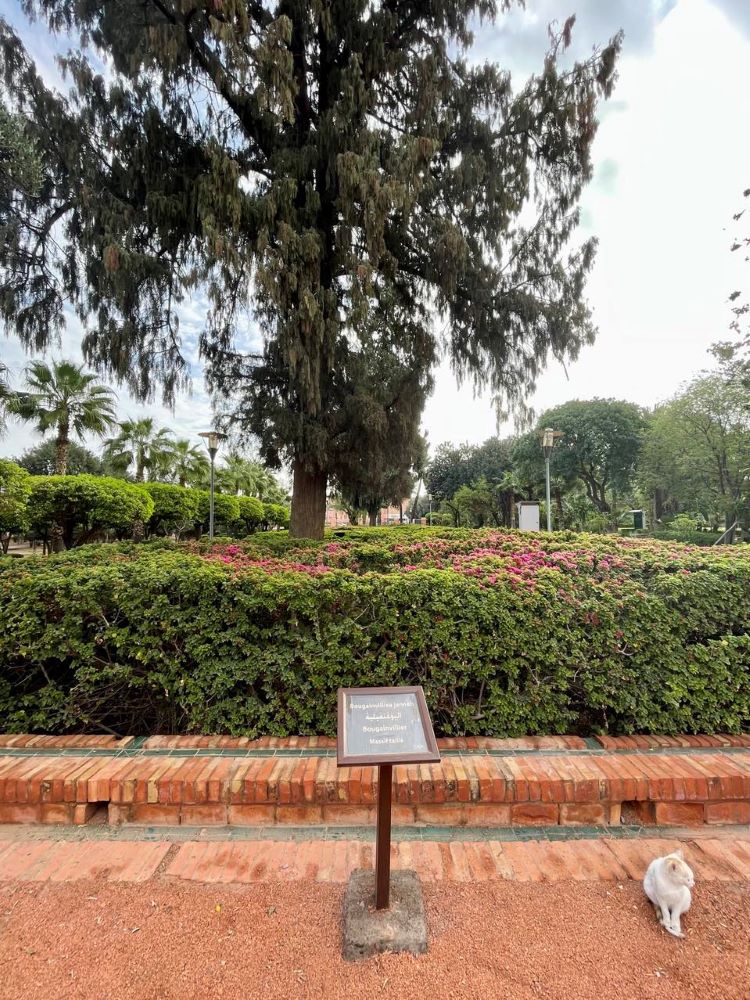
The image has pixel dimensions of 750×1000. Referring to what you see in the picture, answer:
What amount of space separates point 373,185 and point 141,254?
9.94ft

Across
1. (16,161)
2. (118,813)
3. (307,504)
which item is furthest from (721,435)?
(118,813)

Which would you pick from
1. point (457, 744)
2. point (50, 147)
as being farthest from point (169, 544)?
point (50, 147)

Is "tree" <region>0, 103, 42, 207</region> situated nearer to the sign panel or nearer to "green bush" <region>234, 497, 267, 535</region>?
the sign panel

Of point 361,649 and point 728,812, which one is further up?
point 361,649

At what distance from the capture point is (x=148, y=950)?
4.51 feet

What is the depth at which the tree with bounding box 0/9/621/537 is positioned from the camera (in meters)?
5.75

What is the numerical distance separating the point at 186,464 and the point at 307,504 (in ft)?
68.0

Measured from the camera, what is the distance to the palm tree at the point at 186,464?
25.0 m

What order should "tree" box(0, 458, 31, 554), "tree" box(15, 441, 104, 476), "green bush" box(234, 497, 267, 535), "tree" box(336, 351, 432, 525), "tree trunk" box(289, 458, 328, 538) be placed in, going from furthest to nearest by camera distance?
1. "tree" box(15, 441, 104, 476)
2. "green bush" box(234, 497, 267, 535)
3. "tree" box(0, 458, 31, 554)
4. "tree trunk" box(289, 458, 328, 538)
5. "tree" box(336, 351, 432, 525)

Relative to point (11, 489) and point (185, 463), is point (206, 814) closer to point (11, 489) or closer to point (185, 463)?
point (11, 489)

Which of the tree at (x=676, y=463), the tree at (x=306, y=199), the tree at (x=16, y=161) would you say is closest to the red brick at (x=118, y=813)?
the tree at (x=306, y=199)

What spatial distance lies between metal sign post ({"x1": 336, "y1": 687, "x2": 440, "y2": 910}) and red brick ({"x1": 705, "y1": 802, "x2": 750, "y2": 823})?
A: 1.48 meters

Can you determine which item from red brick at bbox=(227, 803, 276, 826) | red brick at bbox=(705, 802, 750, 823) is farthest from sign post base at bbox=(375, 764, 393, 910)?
red brick at bbox=(705, 802, 750, 823)

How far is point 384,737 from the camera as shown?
142cm
